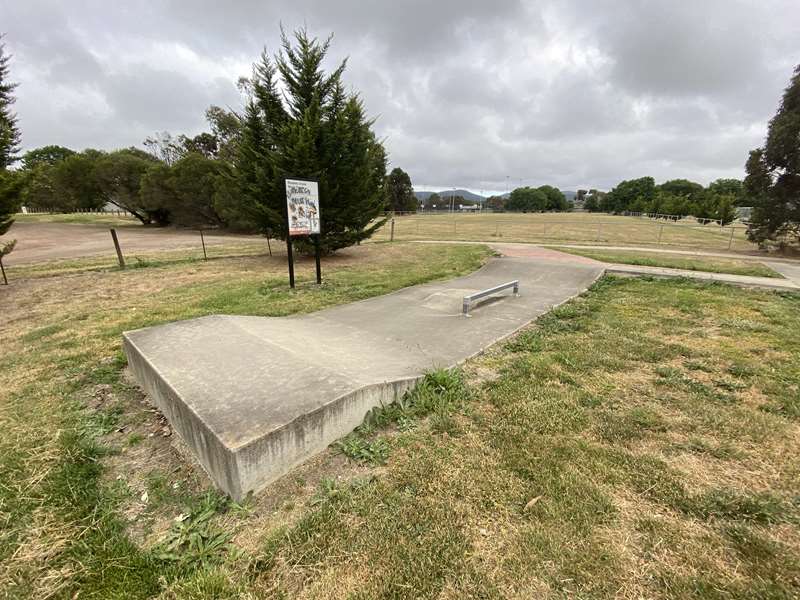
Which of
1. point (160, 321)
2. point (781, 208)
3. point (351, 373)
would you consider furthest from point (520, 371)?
point (781, 208)

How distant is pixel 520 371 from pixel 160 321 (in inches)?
214

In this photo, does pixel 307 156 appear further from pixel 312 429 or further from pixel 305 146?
pixel 312 429

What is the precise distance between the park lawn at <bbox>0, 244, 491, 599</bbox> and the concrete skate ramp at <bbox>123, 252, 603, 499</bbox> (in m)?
0.33

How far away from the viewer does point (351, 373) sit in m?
3.10

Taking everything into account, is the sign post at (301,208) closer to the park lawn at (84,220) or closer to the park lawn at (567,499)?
the park lawn at (567,499)

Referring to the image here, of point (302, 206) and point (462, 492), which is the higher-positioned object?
point (302, 206)

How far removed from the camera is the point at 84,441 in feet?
8.55

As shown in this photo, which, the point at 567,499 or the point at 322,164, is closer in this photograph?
the point at 567,499

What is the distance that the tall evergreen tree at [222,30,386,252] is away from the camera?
9.78 m

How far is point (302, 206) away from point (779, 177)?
20447 mm

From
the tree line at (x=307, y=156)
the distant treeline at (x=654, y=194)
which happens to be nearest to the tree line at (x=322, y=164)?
the tree line at (x=307, y=156)

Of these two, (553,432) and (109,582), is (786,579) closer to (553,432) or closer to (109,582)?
(553,432)

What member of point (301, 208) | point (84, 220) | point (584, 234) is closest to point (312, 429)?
point (301, 208)

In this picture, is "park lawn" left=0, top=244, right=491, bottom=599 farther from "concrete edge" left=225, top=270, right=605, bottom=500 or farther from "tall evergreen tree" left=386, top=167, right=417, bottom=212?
"tall evergreen tree" left=386, top=167, right=417, bottom=212
